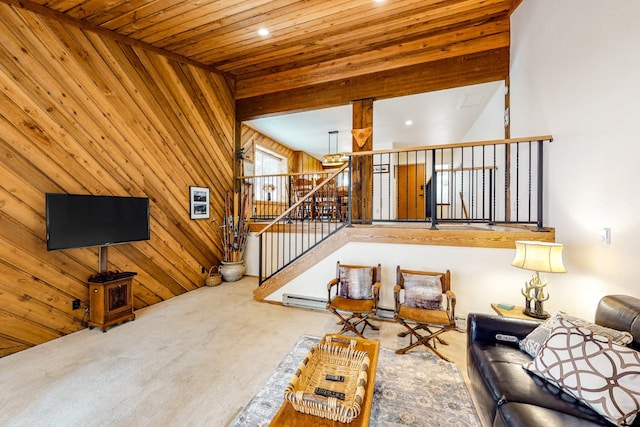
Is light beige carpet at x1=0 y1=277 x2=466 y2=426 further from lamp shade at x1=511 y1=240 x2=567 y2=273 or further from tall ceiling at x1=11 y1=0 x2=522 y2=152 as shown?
tall ceiling at x1=11 y1=0 x2=522 y2=152

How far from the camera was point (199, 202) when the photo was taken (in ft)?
15.4

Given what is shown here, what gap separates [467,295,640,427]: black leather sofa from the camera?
1.23m

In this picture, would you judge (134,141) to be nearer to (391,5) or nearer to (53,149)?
(53,149)

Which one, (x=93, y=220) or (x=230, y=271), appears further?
(x=230, y=271)

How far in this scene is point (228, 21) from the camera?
143 inches

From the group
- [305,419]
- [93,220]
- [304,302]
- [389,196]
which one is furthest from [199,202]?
[305,419]

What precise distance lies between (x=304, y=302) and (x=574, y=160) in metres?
3.46

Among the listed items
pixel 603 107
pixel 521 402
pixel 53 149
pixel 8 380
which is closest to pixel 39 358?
pixel 8 380

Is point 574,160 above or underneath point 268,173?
underneath

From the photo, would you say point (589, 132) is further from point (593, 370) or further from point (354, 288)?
point (354, 288)

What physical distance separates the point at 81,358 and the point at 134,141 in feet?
8.96

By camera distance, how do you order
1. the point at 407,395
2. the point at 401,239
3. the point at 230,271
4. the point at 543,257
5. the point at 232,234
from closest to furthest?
1. the point at 407,395
2. the point at 543,257
3. the point at 401,239
4. the point at 230,271
5. the point at 232,234

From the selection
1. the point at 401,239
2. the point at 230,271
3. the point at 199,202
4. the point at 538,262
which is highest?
the point at 199,202

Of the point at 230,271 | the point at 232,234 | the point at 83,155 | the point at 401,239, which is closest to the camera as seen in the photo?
the point at 83,155
